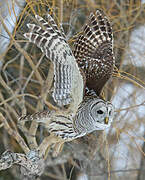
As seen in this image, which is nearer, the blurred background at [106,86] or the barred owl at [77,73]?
the barred owl at [77,73]

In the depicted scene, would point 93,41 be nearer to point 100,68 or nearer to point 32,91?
point 100,68

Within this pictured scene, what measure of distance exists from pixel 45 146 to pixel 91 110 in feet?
0.50

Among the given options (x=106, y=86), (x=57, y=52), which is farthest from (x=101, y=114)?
(x=106, y=86)

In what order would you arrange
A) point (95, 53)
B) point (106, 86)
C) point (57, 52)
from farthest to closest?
point (106, 86) → point (95, 53) → point (57, 52)

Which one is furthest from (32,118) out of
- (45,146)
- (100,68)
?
(100,68)

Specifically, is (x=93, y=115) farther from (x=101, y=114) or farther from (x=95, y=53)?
(x=95, y=53)

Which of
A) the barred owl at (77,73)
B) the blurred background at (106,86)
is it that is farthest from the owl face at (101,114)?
the blurred background at (106,86)

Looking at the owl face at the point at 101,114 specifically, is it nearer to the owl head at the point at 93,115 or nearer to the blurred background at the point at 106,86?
the owl head at the point at 93,115

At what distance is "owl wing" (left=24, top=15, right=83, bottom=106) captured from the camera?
0.56 meters

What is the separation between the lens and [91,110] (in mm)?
630

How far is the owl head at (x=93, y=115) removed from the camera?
0.60m

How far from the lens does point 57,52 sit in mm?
579

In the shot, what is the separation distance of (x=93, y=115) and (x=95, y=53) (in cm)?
20

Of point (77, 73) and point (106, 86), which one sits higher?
point (77, 73)
